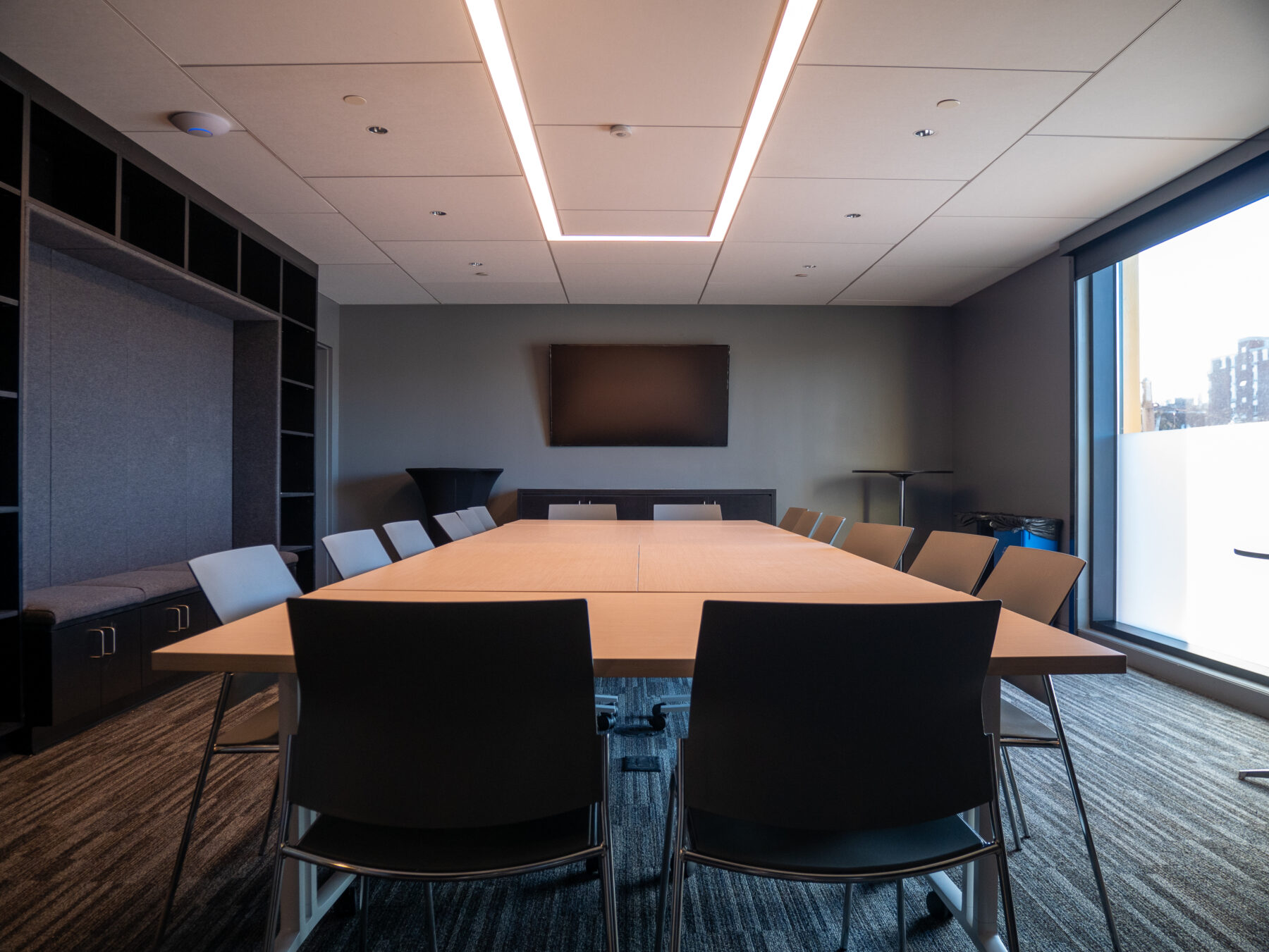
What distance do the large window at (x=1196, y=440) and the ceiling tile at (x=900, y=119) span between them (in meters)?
1.50

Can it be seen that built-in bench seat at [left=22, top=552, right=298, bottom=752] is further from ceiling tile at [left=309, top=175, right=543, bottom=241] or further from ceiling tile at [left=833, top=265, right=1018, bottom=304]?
ceiling tile at [left=833, top=265, right=1018, bottom=304]

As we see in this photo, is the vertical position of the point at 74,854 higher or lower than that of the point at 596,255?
lower

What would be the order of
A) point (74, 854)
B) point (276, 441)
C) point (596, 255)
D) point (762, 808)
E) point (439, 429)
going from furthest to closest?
point (439, 429) < point (596, 255) < point (276, 441) < point (74, 854) < point (762, 808)

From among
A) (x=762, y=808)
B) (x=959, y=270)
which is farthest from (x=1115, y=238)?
(x=762, y=808)

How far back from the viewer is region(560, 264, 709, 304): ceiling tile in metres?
5.66

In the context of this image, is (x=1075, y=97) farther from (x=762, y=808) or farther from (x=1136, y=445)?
(x=762, y=808)

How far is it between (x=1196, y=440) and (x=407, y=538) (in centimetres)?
434

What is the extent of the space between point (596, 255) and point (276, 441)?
2727 mm

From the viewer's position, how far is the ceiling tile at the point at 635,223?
4457 mm

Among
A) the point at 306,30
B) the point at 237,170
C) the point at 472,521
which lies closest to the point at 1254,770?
the point at 472,521

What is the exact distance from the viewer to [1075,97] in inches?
117

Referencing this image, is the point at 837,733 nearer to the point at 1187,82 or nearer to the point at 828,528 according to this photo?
the point at 828,528

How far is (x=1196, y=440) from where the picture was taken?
154 inches

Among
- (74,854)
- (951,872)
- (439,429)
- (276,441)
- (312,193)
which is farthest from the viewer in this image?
(439,429)
